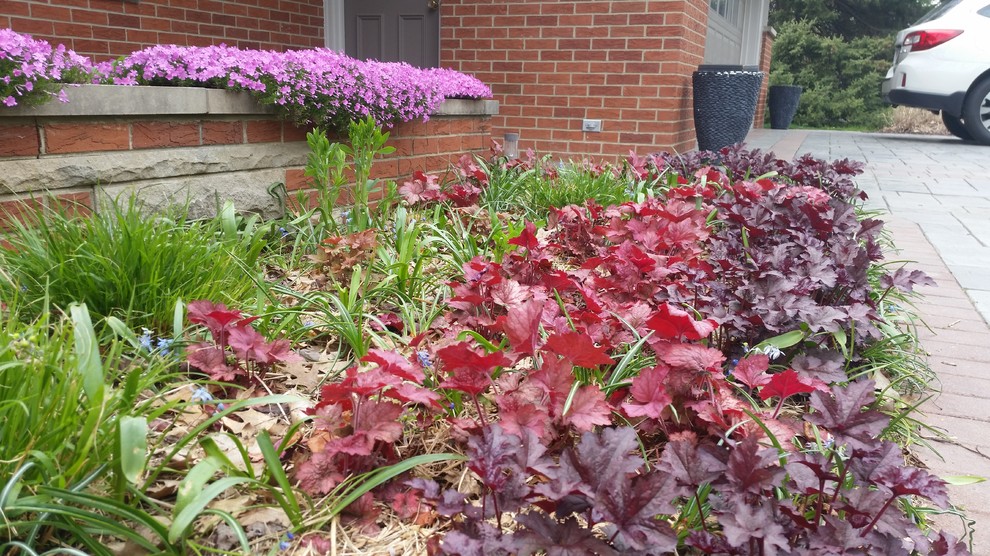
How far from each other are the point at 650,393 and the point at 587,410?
0.45ft

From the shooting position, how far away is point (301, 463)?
1291mm

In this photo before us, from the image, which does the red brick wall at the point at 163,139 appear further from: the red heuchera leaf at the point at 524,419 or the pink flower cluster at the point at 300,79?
the red heuchera leaf at the point at 524,419

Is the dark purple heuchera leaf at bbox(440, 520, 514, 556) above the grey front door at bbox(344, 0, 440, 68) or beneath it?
beneath

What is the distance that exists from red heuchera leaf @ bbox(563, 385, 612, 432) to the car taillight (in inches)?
402

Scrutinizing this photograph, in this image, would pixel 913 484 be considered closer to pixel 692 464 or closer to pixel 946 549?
pixel 946 549

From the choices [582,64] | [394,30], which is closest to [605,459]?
[582,64]

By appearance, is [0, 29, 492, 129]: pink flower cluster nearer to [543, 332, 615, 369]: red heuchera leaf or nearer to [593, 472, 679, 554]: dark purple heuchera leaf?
[543, 332, 615, 369]: red heuchera leaf

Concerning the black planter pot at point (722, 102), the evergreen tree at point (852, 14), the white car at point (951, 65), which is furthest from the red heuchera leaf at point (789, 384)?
the evergreen tree at point (852, 14)

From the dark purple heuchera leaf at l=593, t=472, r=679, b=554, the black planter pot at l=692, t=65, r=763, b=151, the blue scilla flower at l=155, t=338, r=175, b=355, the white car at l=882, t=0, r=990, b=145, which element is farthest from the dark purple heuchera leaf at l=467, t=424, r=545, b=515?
the white car at l=882, t=0, r=990, b=145

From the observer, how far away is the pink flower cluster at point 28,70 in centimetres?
192

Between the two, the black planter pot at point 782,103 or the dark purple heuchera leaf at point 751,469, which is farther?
the black planter pot at point 782,103

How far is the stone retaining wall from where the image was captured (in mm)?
2094

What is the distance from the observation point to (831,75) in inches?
745

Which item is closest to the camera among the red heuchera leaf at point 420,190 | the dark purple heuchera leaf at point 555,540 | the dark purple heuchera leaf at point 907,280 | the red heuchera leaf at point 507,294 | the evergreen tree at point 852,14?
the dark purple heuchera leaf at point 555,540
